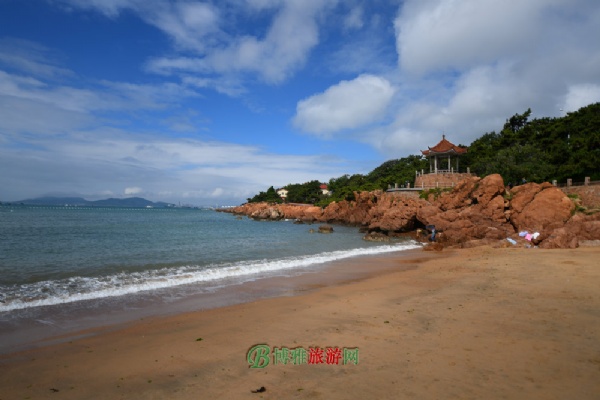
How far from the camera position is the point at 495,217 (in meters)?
30.0

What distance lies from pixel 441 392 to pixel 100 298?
39.9ft

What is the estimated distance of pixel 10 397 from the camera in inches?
215

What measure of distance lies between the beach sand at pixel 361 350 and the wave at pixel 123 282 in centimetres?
470

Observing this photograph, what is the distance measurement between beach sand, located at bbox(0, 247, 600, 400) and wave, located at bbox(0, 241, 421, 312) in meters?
4.70

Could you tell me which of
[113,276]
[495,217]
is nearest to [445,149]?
[495,217]

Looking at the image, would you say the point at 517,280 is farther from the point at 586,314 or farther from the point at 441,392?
the point at 441,392

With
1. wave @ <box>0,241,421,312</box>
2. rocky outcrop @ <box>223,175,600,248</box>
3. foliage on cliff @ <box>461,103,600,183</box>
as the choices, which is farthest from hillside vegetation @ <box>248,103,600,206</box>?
wave @ <box>0,241,421,312</box>

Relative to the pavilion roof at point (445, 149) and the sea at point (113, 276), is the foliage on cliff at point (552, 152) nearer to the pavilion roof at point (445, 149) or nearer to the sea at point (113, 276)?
the pavilion roof at point (445, 149)

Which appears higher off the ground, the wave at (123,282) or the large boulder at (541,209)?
the large boulder at (541,209)

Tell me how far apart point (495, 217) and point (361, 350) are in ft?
94.4

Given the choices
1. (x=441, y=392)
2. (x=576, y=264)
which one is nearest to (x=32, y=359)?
(x=441, y=392)

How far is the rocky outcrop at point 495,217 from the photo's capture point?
22.9 m

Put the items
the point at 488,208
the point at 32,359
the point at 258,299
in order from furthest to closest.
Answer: the point at 488,208
the point at 258,299
the point at 32,359

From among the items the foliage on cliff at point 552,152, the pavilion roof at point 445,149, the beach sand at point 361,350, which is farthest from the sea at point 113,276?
the pavilion roof at point 445,149
